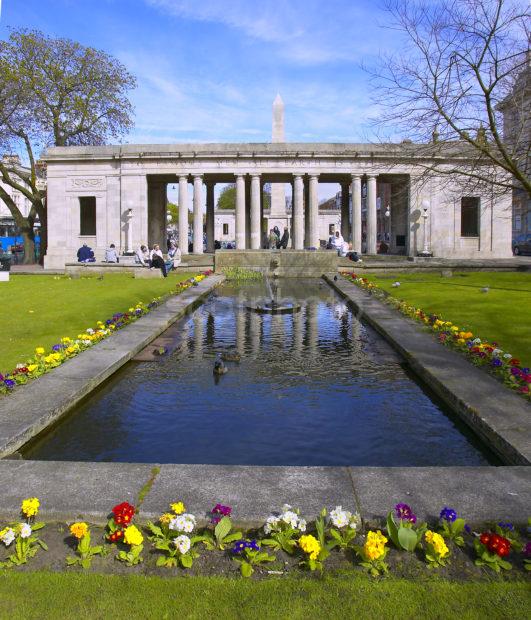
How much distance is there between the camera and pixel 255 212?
40.8 metres

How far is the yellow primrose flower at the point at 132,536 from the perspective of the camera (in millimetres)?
3322

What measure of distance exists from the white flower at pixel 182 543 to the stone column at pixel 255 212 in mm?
36886

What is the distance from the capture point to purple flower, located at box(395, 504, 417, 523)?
3.50 meters

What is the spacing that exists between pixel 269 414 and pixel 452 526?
308 centimetres

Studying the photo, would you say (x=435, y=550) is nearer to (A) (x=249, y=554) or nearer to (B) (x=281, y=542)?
(B) (x=281, y=542)

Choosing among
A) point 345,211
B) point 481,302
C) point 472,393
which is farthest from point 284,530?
point 345,211

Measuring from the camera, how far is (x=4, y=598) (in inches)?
116

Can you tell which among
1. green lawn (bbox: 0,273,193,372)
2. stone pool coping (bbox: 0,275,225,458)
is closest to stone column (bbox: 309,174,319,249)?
green lawn (bbox: 0,273,193,372)

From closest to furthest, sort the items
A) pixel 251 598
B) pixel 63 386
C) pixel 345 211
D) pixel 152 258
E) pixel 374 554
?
pixel 251 598 < pixel 374 554 < pixel 63 386 < pixel 152 258 < pixel 345 211

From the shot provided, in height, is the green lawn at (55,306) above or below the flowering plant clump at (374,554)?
above

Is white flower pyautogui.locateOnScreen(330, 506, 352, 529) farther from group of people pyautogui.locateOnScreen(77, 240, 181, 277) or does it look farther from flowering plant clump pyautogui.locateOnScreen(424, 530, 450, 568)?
group of people pyautogui.locateOnScreen(77, 240, 181, 277)

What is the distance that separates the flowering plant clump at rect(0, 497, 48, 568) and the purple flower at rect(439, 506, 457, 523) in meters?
2.31

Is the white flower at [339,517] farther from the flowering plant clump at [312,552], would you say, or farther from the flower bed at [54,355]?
the flower bed at [54,355]

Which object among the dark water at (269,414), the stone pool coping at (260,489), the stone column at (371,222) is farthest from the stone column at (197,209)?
the stone pool coping at (260,489)
